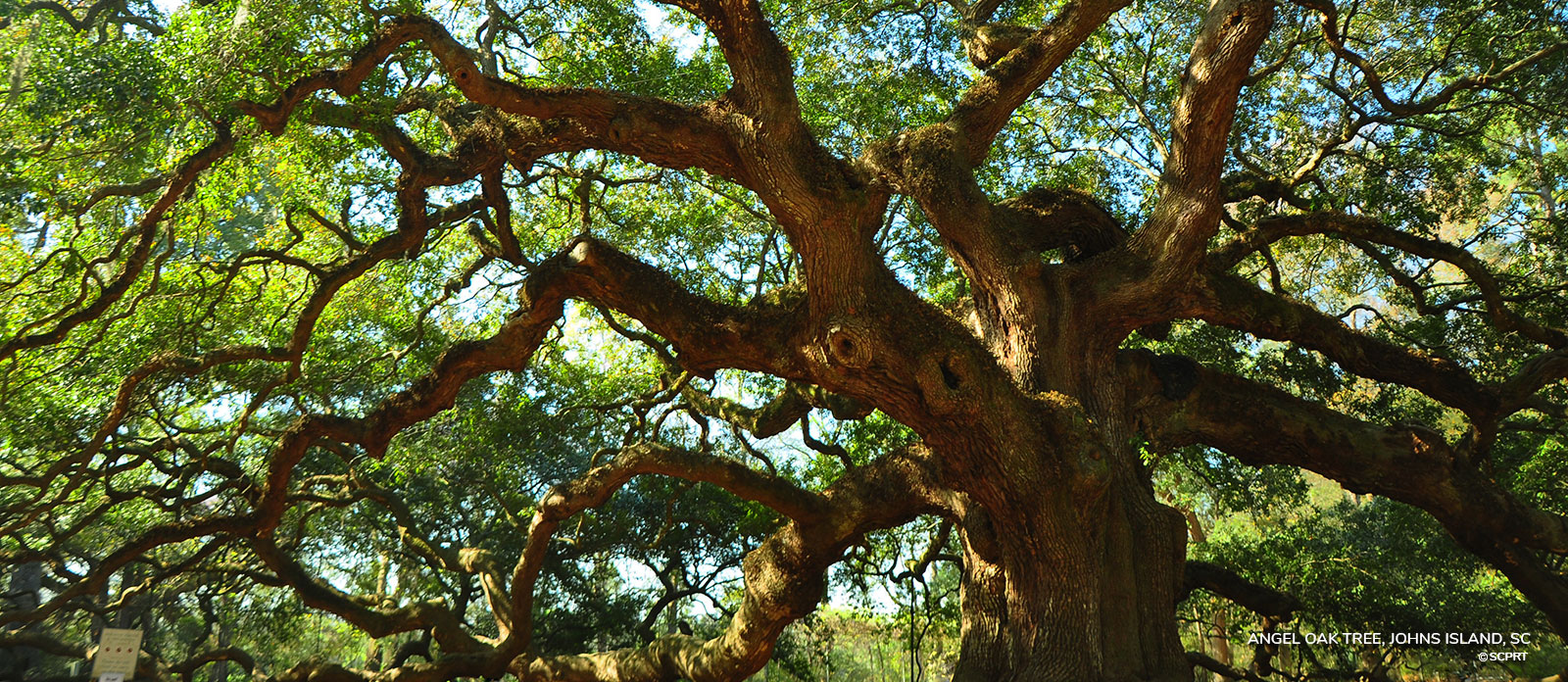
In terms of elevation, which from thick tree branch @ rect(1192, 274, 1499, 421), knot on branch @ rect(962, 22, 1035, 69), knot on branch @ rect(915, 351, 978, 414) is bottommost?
knot on branch @ rect(915, 351, 978, 414)

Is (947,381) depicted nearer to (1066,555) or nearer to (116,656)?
(1066,555)

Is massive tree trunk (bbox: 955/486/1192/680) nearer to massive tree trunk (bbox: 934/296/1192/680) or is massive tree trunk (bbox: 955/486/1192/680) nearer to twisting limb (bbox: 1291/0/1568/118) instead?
massive tree trunk (bbox: 934/296/1192/680)

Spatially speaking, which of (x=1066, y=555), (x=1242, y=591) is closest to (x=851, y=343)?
Answer: (x=1066, y=555)

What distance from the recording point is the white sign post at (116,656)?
571 centimetres

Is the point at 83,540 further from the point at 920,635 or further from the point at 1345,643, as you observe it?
the point at 1345,643

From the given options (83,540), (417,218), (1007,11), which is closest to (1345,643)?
(1007,11)

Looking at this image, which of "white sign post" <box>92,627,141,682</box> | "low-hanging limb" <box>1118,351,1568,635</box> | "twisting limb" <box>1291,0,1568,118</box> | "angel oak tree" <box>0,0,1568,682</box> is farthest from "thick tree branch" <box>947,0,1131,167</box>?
"white sign post" <box>92,627,141,682</box>

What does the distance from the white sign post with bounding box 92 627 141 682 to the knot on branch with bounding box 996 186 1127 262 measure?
623 centimetres

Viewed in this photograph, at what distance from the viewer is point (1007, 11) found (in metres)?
9.13

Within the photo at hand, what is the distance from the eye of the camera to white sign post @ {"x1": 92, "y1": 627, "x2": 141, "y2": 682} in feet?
18.7

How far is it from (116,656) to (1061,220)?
6735 mm

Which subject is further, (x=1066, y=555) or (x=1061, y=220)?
(x=1061, y=220)

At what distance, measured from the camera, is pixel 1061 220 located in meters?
6.68

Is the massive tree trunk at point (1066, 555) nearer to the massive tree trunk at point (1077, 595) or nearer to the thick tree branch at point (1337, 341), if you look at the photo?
the massive tree trunk at point (1077, 595)
